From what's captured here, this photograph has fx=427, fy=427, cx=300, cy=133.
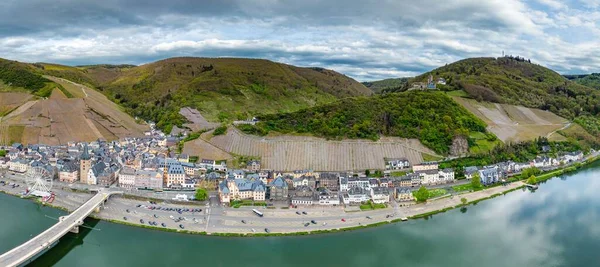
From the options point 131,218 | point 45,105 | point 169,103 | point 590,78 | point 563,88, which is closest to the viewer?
point 131,218

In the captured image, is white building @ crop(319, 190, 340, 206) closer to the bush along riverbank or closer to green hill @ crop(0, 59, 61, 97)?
the bush along riverbank

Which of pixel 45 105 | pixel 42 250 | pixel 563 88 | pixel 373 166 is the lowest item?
pixel 42 250

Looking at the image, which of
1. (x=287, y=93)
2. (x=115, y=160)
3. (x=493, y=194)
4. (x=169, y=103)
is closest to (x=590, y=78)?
(x=287, y=93)

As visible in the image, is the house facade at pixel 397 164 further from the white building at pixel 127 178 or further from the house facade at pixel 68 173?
the house facade at pixel 68 173

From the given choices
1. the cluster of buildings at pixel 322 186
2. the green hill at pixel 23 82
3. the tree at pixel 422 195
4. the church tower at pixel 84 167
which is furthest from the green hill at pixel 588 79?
the green hill at pixel 23 82

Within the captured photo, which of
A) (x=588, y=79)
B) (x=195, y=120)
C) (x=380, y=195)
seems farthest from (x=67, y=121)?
(x=588, y=79)

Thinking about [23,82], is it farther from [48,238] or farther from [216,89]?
[48,238]

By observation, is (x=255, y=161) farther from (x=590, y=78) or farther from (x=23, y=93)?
(x=590, y=78)
